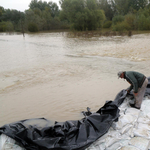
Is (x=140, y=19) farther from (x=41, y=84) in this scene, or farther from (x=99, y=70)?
(x=41, y=84)

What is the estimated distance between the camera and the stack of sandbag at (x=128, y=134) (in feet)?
9.38

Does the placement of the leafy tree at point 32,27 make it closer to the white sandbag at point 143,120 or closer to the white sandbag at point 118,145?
the white sandbag at point 143,120

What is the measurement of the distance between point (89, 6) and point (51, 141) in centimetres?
3669

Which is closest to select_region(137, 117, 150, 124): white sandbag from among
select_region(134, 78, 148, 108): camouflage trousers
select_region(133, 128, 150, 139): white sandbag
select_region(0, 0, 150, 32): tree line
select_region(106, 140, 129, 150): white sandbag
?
select_region(133, 128, 150, 139): white sandbag

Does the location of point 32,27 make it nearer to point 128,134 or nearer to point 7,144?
point 7,144

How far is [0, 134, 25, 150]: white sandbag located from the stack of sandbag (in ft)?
4.08

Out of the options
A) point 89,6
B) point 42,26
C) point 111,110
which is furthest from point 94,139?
point 42,26

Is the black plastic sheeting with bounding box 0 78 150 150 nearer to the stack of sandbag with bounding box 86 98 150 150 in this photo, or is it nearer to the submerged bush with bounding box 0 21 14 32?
the stack of sandbag with bounding box 86 98 150 150

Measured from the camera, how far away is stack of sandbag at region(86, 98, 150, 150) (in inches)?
113

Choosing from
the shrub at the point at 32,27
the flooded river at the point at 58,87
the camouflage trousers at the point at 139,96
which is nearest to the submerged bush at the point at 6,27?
the shrub at the point at 32,27

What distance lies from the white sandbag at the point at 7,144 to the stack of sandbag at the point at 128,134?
49.0 inches

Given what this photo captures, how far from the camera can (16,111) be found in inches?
183

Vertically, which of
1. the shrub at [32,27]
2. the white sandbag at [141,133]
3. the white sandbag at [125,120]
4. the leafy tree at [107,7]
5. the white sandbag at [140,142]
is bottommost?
the white sandbag at [140,142]

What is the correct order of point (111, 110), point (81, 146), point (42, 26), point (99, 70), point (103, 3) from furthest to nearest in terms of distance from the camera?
point (103, 3) → point (42, 26) → point (99, 70) → point (111, 110) → point (81, 146)
